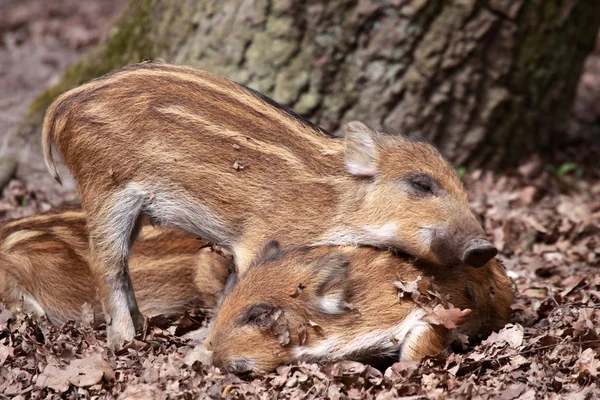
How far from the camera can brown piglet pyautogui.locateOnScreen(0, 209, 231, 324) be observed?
197 inches

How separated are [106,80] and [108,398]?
1.93 m

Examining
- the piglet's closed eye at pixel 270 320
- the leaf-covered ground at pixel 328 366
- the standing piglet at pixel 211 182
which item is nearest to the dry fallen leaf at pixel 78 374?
the leaf-covered ground at pixel 328 366

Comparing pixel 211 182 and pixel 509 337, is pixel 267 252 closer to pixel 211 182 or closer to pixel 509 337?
pixel 211 182

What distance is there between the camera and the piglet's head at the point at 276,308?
4.24 meters

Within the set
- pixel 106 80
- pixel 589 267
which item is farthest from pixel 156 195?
pixel 589 267

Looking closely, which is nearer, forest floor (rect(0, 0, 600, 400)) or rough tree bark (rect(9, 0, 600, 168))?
forest floor (rect(0, 0, 600, 400))

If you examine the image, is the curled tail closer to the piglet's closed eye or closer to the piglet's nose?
Result: the piglet's closed eye

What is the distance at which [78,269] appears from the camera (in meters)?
5.29

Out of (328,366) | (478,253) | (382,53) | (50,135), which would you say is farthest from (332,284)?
(382,53)

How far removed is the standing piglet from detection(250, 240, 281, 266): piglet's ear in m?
0.06

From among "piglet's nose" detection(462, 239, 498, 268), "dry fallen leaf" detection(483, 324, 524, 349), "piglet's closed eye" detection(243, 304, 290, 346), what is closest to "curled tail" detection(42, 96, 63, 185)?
"piglet's closed eye" detection(243, 304, 290, 346)

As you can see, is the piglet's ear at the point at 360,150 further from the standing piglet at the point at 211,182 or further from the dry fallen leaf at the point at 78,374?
the dry fallen leaf at the point at 78,374

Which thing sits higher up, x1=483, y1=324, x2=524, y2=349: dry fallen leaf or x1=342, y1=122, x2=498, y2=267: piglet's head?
x1=342, y1=122, x2=498, y2=267: piglet's head

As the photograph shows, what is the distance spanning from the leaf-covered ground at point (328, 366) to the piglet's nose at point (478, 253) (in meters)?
0.41
